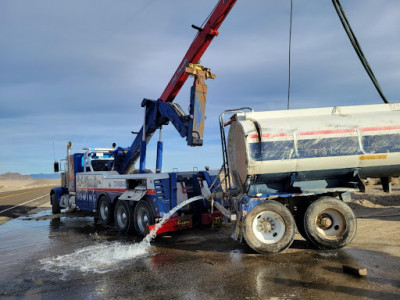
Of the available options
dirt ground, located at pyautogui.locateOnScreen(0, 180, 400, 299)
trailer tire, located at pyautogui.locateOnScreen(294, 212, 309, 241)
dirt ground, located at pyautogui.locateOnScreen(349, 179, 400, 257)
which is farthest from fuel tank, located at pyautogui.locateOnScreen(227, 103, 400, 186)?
dirt ground, located at pyautogui.locateOnScreen(0, 180, 400, 299)

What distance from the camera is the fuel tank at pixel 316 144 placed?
708 centimetres

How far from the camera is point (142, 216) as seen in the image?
31.2 feet

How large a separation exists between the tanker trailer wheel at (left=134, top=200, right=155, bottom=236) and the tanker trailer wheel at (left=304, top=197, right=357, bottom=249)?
166 inches

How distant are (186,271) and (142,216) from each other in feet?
11.9

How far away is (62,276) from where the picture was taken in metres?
6.09

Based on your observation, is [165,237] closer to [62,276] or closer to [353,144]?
[62,276]

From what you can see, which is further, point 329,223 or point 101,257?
point 329,223

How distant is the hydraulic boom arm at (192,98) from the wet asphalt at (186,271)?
10.9 ft

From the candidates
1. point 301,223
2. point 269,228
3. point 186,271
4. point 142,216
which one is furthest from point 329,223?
point 142,216

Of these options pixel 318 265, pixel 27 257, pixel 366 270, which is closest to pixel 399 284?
pixel 366 270

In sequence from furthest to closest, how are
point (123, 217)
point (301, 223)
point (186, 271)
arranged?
point (123, 217) < point (301, 223) < point (186, 271)

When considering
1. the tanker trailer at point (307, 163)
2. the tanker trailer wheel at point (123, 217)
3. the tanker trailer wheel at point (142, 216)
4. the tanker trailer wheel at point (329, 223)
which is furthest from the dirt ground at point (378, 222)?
the tanker trailer wheel at point (123, 217)

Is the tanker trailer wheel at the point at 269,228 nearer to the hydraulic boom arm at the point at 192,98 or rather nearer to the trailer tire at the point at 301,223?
the trailer tire at the point at 301,223

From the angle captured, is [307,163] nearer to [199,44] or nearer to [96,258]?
[96,258]
